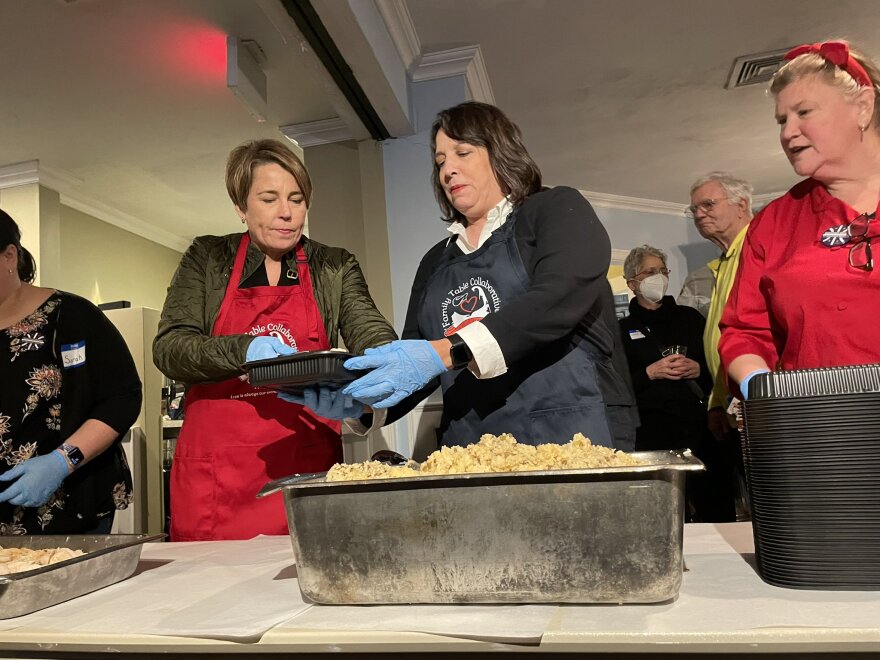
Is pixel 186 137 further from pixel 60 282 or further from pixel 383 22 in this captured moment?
pixel 383 22

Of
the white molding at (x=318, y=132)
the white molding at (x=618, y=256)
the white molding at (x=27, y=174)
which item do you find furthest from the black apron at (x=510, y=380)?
the white molding at (x=618, y=256)

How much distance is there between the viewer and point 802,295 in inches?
51.4

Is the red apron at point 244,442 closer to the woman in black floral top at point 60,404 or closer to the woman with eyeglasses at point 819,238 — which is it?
the woman in black floral top at point 60,404

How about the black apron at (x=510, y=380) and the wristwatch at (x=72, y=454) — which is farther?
the wristwatch at (x=72, y=454)

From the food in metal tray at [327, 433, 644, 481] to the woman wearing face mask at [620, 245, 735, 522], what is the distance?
2346 mm

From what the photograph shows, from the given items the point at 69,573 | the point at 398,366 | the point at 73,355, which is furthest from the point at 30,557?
the point at 73,355

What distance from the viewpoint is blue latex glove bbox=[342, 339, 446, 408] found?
1.17 m

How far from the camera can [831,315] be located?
51.0 inches

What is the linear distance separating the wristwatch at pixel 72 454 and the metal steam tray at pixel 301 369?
0.93 m

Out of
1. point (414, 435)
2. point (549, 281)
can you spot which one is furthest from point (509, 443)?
point (414, 435)

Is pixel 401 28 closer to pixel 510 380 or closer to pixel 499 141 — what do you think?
pixel 499 141

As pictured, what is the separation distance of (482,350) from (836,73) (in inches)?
35.0

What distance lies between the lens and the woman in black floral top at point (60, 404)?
1.83 metres

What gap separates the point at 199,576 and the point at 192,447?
0.67m
